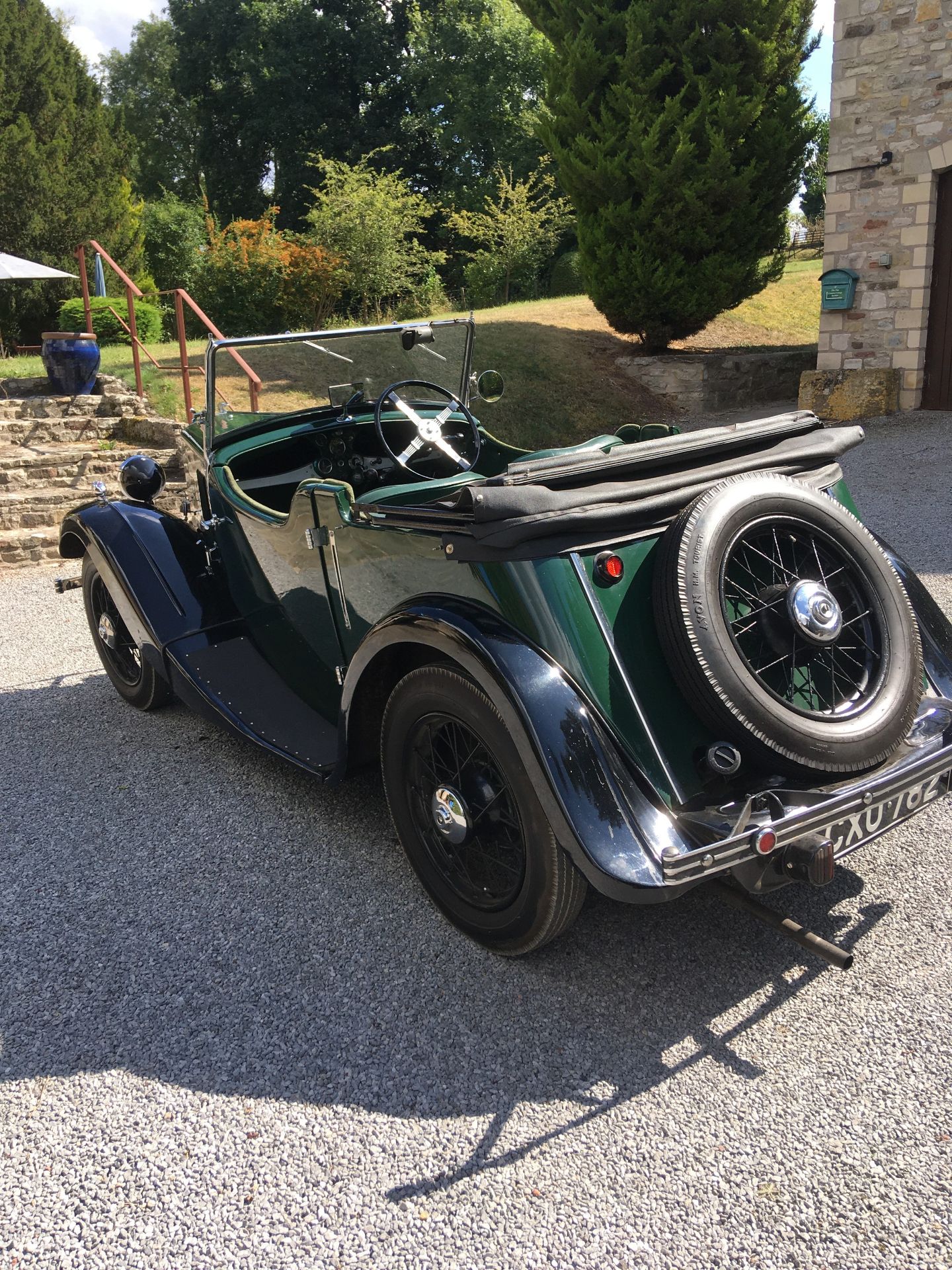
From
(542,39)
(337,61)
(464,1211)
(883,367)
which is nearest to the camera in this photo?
(464,1211)

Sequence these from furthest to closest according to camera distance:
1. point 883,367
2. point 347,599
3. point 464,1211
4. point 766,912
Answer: point 883,367 < point 347,599 < point 766,912 < point 464,1211

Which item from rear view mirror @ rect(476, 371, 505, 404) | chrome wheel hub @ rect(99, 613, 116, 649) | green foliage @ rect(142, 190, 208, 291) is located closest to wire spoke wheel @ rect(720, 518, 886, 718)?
rear view mirror @ rect(476, 371, 505, 404)

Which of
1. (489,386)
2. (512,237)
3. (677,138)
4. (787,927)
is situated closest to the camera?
(787,927)

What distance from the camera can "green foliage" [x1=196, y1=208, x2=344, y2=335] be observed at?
15742 mm

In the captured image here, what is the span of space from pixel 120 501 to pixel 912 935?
3.80 m

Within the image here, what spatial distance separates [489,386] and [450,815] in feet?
6.53

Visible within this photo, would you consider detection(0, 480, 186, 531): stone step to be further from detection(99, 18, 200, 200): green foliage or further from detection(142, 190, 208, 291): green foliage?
detection(99, 18, 200, 200): green foliage

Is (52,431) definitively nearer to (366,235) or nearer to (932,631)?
(366,235)

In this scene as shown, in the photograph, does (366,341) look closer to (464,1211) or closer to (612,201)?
(464,1211)

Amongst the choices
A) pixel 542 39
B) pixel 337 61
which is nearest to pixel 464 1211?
pixel 542 39

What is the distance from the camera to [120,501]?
4.55 m

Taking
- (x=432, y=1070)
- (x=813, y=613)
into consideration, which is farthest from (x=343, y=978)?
(x=813, y=613)

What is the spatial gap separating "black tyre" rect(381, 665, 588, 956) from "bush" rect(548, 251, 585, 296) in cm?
2043

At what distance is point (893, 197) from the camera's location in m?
10.3
